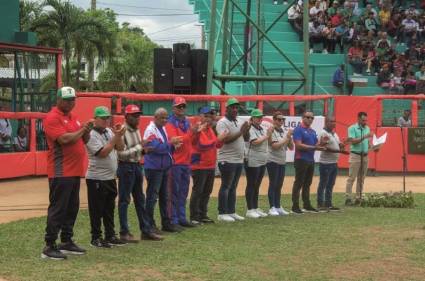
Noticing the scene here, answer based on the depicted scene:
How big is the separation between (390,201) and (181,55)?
816 centimetres

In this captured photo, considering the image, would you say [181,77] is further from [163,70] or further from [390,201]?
[390,201]

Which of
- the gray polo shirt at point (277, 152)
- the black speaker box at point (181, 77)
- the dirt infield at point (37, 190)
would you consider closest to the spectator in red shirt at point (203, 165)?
the gray polo shirt at point (277, 152)

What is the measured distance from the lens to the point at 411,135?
20.1 metres

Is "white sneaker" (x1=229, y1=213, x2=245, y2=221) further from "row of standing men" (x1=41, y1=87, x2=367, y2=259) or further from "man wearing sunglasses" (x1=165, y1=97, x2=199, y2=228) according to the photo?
"man wearing sunglasses" (x1=165, y1=97, x2=199, y2=228)

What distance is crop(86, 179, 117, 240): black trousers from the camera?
28.7ft

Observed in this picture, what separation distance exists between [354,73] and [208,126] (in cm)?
1768

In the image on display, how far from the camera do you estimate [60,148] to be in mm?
8023

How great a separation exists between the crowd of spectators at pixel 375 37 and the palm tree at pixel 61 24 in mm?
8505

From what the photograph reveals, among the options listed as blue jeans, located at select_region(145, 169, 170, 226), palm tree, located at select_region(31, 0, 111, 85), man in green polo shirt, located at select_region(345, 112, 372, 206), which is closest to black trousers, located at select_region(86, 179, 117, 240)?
blue jeans, located at select_region(145, 169, 170, 226)

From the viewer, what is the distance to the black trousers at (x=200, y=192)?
36.2ft

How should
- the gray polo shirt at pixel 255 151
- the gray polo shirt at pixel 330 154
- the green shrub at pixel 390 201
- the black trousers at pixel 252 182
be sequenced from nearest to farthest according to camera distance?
1. the gray polo shirt at pixel 255 151
2. the black trousers at pixel 252 182
3. the gray polo shirt at pixel 330 154
4. the green shrub at pixel 390 201

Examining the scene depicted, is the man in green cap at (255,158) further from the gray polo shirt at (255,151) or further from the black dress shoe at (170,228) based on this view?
the black dress shoe at (170,228)

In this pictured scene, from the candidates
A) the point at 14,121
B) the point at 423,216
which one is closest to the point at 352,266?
the point at 423,216

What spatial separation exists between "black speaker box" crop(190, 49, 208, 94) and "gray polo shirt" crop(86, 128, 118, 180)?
446 inches
